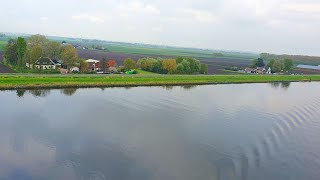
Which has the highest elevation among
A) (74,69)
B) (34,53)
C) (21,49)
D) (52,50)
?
(21,49)

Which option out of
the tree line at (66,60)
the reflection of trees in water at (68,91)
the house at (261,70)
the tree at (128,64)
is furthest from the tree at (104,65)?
the house at (261,70)

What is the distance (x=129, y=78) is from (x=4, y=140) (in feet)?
77.0

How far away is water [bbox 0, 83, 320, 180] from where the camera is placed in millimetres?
13641

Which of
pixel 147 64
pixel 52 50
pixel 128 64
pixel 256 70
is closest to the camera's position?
pixel 128 64

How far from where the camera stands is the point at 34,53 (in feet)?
139

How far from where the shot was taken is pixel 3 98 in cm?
2538

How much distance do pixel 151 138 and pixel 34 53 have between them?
29627 mm

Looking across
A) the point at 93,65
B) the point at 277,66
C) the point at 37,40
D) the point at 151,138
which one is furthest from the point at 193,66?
the point at 151,138

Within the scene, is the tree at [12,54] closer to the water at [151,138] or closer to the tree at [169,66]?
the water at [151,138]

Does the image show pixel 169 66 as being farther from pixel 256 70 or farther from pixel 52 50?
pixel 256 70

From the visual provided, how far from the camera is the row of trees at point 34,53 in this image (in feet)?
140

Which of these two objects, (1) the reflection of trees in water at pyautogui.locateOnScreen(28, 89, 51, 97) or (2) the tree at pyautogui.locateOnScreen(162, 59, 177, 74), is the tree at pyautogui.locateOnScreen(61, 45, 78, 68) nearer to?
(2) the tree at pyautogui.locateOnScreen(162, 59, 177, 74)

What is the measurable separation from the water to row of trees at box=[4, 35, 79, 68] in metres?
15.0

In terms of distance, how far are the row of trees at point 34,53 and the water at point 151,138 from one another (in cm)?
1497
